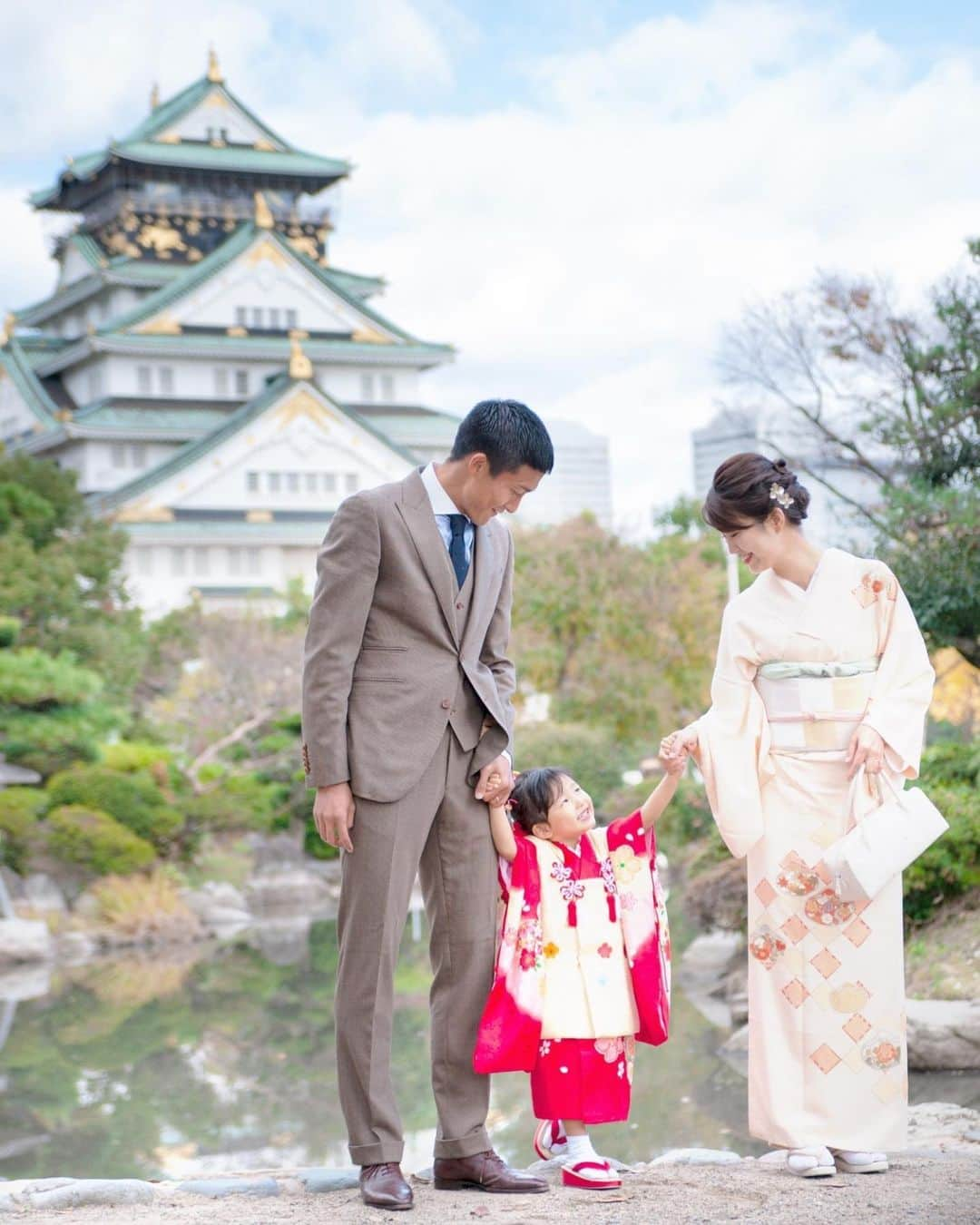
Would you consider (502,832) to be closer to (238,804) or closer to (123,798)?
(123,798)

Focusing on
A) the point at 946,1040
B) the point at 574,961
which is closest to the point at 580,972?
the point at 574,961

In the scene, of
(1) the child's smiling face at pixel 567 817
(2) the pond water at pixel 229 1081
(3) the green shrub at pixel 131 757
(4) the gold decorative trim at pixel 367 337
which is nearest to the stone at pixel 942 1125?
(2) the pond water at pixel 229 1081

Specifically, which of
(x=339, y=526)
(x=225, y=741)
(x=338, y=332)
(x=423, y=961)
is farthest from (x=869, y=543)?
(x=338, y=332)

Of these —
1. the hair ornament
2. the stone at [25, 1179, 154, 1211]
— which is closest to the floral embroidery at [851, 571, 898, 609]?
the hair ornament

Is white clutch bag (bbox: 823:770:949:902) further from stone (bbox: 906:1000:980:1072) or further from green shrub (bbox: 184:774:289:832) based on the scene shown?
green shrub (bbox: 184:774:289:832)

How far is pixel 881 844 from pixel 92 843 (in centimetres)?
1192

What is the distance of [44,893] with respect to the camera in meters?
14.4

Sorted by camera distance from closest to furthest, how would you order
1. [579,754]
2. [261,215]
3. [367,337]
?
[579,754], [261,215], [367,337]

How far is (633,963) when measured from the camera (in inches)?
142

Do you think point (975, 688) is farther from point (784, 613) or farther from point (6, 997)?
point (784, 613)

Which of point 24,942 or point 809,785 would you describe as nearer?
point 809,785

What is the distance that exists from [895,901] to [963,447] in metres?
5.41

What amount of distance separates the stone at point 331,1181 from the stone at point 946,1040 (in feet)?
9.55

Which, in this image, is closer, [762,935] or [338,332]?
[762,935]
